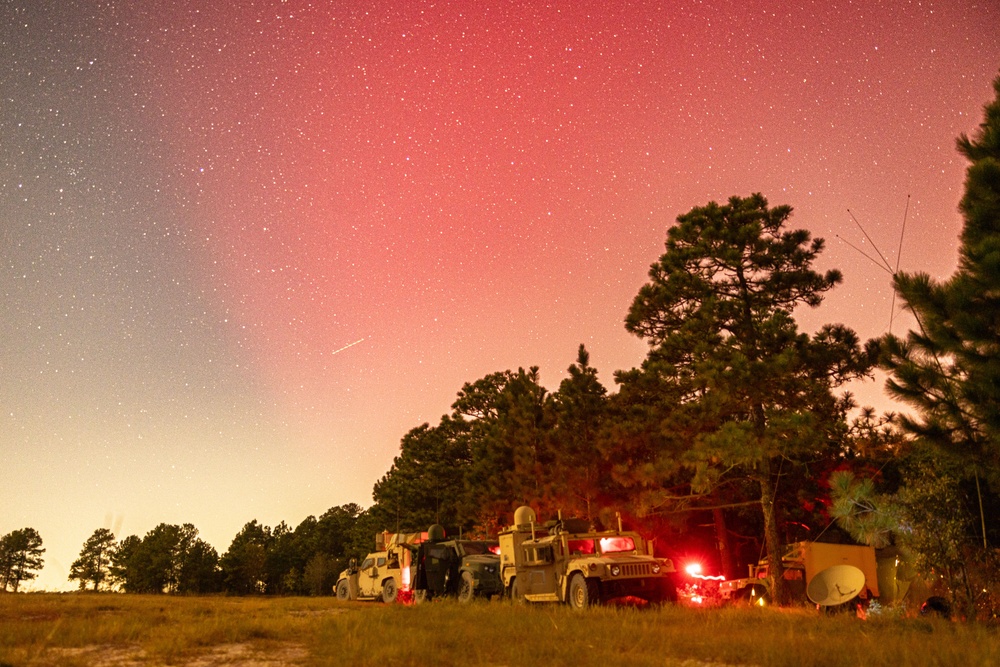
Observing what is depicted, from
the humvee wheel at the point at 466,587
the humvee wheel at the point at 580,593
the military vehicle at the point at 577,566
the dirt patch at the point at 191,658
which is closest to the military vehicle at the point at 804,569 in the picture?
the military vehicle at the point at 577,566

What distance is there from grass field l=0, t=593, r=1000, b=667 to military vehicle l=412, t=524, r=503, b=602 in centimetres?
684

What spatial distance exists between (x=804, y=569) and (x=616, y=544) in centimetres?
831

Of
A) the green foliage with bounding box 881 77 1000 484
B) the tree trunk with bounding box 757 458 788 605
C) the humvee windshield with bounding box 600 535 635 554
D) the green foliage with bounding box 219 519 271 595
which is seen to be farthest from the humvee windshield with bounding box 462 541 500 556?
the green foliage with bounding box 219 519 271 595

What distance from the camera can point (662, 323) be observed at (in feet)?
81.5

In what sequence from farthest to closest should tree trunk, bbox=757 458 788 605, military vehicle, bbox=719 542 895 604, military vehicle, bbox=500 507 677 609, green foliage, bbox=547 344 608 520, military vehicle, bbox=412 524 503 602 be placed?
green foliage, bbox=547 344 608 520 → military vehicle, bbox=719 542 895 604 → tree trunk, bbox=757 458 788 605 → military vehicle, bbox=412 524 503 602 → military vehicle, bbox=500 507 677 609

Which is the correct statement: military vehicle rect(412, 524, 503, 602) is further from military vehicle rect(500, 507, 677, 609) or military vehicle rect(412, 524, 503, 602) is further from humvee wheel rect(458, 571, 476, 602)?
military vehicle rect(500, 507, 677, 609)

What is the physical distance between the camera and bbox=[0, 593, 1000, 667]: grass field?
27.6 feet

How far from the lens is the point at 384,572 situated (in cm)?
2539

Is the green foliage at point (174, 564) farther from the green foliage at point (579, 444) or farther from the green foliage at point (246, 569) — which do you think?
the green foliage at point (579, 444)

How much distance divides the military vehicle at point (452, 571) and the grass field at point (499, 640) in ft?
22.4

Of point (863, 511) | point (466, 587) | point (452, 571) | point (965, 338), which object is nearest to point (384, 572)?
point (452, 571)

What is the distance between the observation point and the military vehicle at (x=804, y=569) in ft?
70.1

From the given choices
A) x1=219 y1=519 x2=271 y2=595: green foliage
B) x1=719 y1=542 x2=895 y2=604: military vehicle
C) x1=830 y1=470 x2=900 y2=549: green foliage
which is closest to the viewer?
x1=830 y1=470 x2=900 y2=549: green foliage

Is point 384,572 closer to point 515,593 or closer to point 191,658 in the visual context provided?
point 515,593
